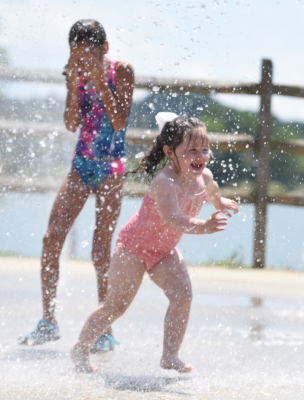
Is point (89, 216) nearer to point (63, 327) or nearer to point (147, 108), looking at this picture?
point (147, 108)

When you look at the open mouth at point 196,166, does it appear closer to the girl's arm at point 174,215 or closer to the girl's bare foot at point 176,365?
the girl's arm at point 174,215

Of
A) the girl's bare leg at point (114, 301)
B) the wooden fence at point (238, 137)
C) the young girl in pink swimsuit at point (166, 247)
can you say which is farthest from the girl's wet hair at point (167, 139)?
the wooden fence at point (238, 137)

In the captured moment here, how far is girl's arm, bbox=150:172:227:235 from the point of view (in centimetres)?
177

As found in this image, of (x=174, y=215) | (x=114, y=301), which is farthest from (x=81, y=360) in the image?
(x=174, y=215)

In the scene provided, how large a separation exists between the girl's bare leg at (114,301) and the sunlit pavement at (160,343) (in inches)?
3.0

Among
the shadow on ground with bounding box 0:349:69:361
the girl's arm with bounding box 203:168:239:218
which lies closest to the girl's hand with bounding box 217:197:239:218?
the girl's arm with bounding box 203:168:239:218

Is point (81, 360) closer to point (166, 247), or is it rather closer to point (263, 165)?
point (166, 247)

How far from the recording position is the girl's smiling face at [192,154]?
80.4 inches

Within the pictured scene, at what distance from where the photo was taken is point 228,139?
4.86 meters

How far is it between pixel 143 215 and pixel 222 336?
843 mm

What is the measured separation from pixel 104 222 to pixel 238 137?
2710 mm

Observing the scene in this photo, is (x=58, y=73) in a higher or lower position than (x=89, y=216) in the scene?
higher

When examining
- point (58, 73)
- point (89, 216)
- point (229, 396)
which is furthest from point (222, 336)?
point (58, 73)

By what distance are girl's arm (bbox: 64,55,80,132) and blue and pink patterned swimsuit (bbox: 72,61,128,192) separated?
2cm
